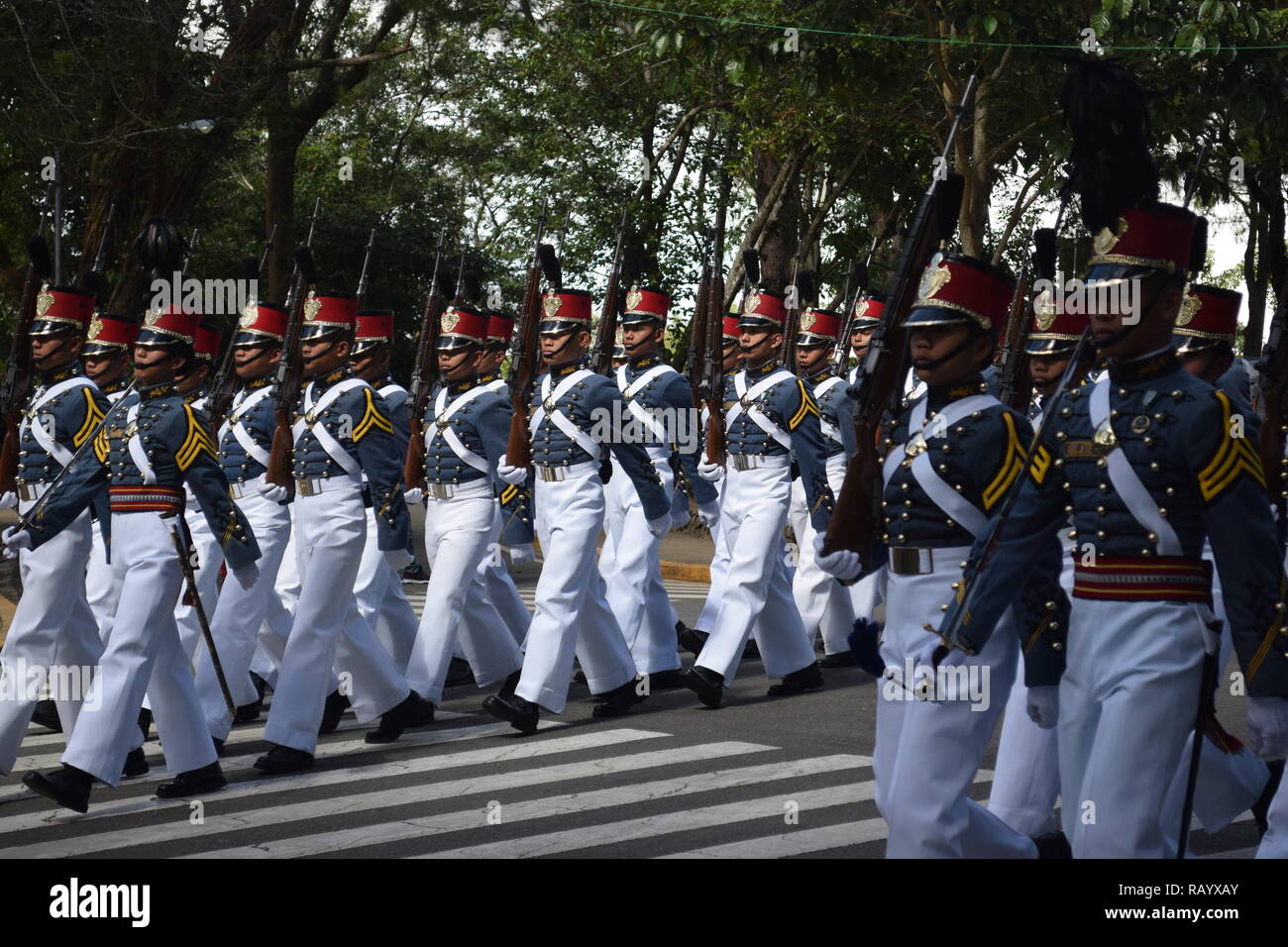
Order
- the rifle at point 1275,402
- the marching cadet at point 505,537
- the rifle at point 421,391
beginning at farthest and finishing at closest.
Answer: the rifle at point 421,391
the marching cadet at point 505,537
the rifle at point 1275,402

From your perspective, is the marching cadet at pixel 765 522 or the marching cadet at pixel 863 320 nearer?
the marching cadet at pixel 765 522

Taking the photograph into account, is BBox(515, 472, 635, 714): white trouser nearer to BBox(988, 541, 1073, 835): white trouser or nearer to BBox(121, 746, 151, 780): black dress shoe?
BBox(121, 746, 151, 780): black dress shoe

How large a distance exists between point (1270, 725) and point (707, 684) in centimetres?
565

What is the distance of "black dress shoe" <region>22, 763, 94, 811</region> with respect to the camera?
25.3 feet

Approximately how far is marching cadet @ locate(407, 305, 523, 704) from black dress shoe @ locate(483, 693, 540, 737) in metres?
0.47

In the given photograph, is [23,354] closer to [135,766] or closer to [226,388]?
[226,388]

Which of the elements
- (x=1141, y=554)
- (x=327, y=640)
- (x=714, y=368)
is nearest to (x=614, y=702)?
(x=327, y=640)

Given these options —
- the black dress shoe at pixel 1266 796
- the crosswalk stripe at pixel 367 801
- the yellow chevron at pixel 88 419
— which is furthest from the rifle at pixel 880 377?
Result: the yellow chevron at pixel 88 419

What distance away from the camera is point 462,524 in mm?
10547

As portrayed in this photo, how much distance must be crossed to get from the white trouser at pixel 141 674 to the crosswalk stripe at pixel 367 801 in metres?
0.37

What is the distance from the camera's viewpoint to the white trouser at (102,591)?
9.68 metres

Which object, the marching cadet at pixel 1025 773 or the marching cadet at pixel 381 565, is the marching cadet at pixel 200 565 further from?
the marching cadet at pixel 1025 773

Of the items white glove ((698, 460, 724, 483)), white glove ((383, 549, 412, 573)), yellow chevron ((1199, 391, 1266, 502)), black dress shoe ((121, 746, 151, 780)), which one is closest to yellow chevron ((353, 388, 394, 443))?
white glove ((383, 549, 412, 573))

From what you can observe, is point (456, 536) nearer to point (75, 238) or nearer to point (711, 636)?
point (711, 636)
